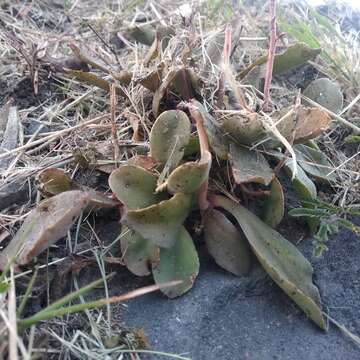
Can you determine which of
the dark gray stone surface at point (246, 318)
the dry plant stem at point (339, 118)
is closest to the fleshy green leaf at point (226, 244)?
the dark gray stone surface at point (246, 318)

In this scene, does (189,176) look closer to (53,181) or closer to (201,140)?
(201,140)

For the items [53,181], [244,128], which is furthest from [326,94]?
[53,181]

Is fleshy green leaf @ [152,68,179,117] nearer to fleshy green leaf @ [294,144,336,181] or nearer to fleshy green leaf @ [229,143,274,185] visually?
fleshy green leaf @ [229,143,274,185]

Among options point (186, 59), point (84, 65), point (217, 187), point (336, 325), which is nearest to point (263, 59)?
point (186, 59)

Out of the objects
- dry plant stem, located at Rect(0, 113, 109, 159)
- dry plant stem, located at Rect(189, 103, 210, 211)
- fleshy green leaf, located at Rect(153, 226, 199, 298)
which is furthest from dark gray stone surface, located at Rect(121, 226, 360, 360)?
dry plant stem, located at Rect(0, 113, 109, 159)

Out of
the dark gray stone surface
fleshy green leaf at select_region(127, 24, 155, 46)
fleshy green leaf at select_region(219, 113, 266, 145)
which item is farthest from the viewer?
fleshy green leaf at select_region(127, 24, 155, 46)

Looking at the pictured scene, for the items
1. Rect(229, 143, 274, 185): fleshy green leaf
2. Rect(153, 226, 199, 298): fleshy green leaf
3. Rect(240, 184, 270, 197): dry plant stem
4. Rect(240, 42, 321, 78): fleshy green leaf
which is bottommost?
Rect(153, 226, 199, 298): fleshy green leaf

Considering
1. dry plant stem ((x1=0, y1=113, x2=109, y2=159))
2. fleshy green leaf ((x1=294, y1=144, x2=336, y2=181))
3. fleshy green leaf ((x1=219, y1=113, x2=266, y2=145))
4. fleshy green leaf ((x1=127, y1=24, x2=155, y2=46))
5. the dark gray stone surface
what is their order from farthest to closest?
fleshy green leaf ((x1=127, y1=24, x2=155, y2=46))
dry plant stem ((x1=0, y1=113, x2=109, y2=159))
fleshy green leaf ((x1=294, y1=144, x2=336, y2=181))
fleshy green leaf ((x1=219, y1=113, x2=266, y2=145))
the dark gray stone surface

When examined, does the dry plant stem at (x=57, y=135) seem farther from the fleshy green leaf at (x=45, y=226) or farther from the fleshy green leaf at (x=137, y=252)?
the fleshy green leaf at (x=137, y=252)
